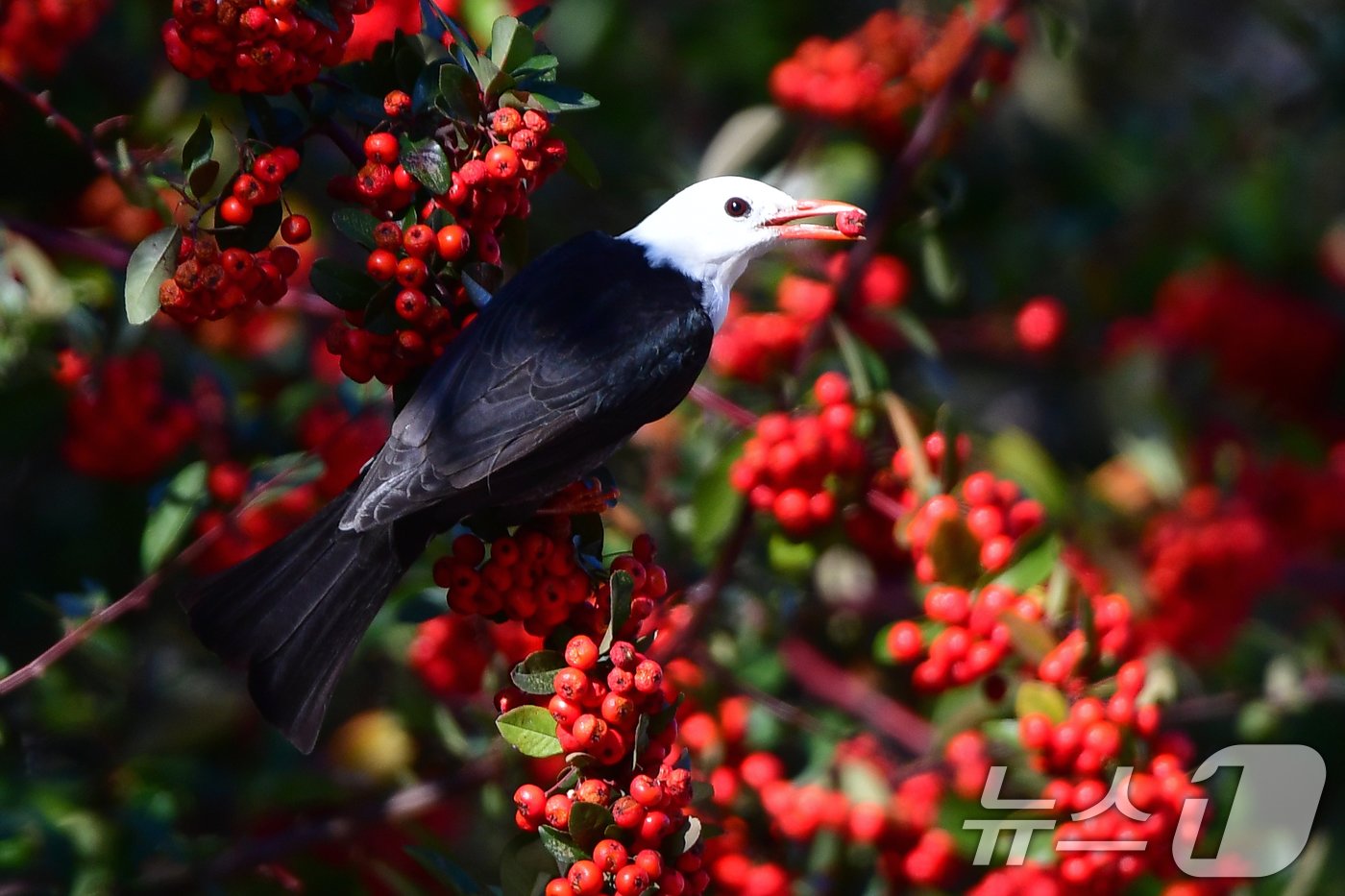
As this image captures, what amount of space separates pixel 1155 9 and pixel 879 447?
3065 millimetres

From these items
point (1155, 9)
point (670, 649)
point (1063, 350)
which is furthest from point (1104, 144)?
point (670, 649)

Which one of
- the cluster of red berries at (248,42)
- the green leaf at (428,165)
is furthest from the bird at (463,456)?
the cluster of red berries at (248,42)

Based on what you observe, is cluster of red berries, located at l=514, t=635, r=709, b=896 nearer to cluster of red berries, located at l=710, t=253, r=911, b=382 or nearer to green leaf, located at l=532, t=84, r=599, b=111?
green leaf, located at l=532, t=84, r=599, b=111

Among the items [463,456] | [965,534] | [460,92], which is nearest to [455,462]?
[463,456]

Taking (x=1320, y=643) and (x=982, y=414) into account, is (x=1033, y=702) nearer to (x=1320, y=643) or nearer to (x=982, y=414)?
(x=1320, y=643)

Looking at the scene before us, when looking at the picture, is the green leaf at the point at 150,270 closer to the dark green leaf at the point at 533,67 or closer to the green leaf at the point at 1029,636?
the dark green leaf at the point at 533,67

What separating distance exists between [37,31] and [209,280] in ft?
4.19

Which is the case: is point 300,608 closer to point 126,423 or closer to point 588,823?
point 588,823

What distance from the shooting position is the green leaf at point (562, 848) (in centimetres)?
228

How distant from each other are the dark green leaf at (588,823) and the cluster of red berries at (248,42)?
3.86 feet

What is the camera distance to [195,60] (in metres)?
2.33

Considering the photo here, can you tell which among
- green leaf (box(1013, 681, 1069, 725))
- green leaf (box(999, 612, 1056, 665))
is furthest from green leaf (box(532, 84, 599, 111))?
green leaf (box(1013, 681, 1069, 725))

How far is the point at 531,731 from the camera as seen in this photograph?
237 centimetres

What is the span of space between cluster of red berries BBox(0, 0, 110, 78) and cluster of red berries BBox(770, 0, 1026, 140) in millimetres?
1655
